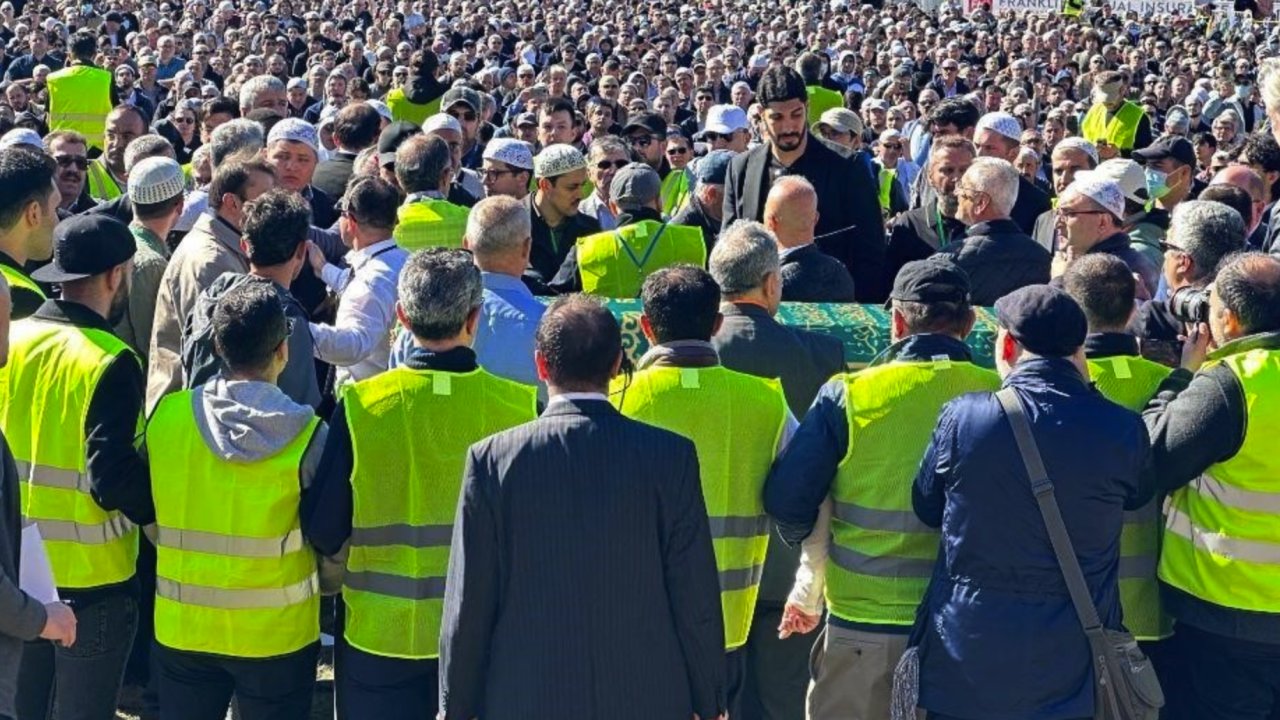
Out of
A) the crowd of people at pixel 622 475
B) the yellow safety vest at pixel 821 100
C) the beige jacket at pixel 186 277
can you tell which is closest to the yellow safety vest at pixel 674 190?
the yellow safety vest at pixel 821 100

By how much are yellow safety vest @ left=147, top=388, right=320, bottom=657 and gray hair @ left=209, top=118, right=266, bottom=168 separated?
301cm

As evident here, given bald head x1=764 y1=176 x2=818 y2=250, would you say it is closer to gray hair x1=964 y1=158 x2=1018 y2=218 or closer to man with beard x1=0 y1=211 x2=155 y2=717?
gray hair x1=964 y1=158 x2=1018 y2=218

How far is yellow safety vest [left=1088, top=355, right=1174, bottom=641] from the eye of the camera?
14.6ft

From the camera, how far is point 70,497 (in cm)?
441

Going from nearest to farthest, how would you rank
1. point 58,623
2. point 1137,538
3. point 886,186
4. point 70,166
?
1. point 58,623
2. point 1137,538
3. point 70,166
4. point 886,186

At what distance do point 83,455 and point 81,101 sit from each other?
350 inches

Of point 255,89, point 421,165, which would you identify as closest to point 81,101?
point 255,89

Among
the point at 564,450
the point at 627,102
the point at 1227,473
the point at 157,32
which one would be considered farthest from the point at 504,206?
the point at 157,32

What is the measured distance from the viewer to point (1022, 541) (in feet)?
12.4

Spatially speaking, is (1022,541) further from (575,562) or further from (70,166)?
(70,166)

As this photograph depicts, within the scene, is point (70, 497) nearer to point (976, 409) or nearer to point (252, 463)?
point (252, 463)

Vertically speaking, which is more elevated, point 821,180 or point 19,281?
point 19,281

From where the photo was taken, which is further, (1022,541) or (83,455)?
(83,455)

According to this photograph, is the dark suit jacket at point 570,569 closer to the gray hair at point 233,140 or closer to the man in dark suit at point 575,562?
the man in dark suit at point 575,562
